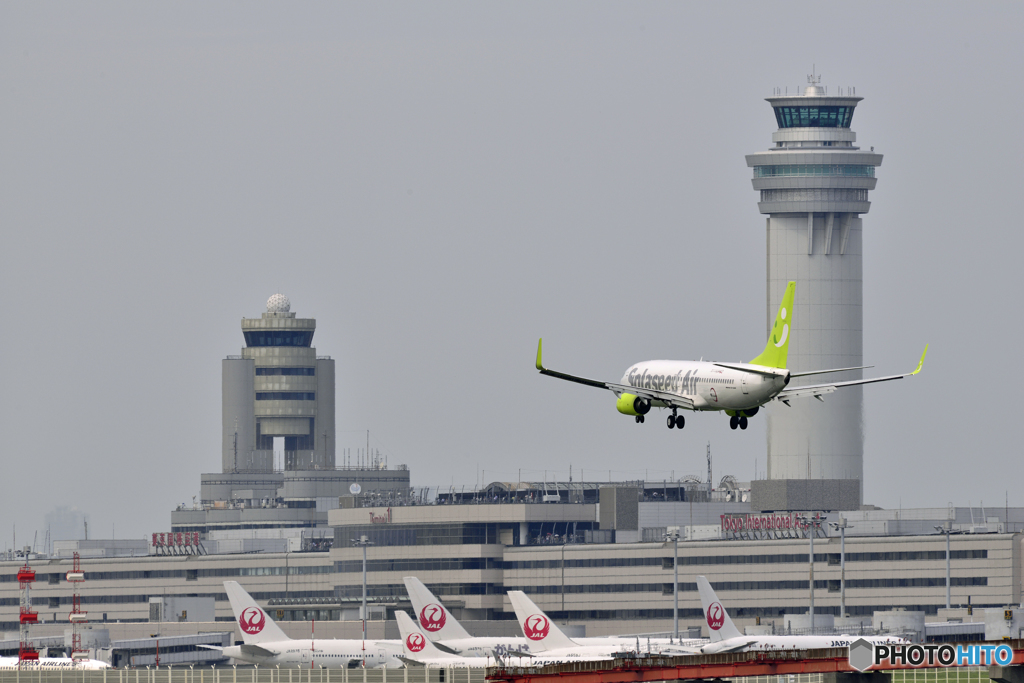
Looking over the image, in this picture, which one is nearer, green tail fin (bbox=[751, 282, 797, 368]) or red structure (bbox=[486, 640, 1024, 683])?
green tail fin (bbox=[751, 282, 797, 368])

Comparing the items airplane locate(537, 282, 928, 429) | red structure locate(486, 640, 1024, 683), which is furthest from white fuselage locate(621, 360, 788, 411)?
red structure locate(486, 640, 1024, 683)

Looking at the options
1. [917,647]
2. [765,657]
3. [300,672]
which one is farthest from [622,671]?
[300,672]

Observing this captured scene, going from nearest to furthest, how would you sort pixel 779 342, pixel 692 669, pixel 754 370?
1. pixel 754 370
2. pixel 779 342
3. pixel 692 669

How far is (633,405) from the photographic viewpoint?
122438 millimetres

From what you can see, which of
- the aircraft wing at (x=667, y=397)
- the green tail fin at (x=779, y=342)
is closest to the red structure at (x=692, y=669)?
the green tail fin at (x=779, y=342)

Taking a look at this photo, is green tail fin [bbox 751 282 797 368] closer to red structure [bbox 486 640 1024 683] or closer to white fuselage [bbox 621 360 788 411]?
white fuselage [bbox 621 360 788 411]

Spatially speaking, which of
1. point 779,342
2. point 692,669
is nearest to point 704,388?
point 779,342

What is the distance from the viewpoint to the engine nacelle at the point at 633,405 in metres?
122

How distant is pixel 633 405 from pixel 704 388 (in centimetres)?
449

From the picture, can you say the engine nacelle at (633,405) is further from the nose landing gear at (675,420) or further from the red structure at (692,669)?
the red structure at (692,669)

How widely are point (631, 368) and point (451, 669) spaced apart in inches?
2384

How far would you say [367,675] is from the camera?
17950 cm

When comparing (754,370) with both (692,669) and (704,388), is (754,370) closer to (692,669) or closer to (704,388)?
(704,388)

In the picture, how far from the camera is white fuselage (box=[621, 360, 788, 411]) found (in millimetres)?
118875
